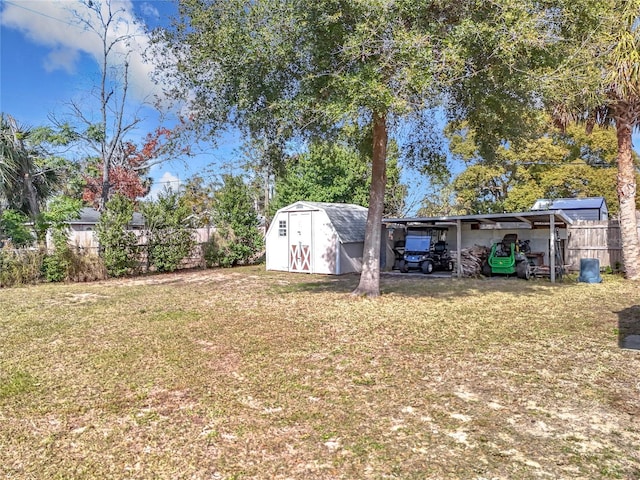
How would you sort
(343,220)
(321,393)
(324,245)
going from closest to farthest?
(321,393), (324,245), (343,220)

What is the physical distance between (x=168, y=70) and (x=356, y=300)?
550cm

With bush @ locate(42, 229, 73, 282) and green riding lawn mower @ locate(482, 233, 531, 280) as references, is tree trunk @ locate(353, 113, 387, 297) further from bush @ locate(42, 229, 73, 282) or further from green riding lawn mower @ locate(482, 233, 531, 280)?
bush @ locate(42, 229, 73, 282)

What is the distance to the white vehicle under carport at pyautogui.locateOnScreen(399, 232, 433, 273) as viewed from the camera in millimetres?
14602

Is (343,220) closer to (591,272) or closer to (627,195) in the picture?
(591,272)

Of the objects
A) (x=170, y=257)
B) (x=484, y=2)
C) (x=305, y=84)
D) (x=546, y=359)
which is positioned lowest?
(x=546, y=359)

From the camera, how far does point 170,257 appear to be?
14797 millimetres

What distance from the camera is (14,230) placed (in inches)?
496

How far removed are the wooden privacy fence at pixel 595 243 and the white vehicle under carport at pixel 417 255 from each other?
164 inches

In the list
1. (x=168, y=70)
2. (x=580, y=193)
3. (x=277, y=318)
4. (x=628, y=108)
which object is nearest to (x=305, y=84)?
(x=168, y=70)

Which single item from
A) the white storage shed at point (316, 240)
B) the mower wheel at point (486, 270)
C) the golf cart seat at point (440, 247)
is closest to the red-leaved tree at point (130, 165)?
the white storage shed at point (316, 240)

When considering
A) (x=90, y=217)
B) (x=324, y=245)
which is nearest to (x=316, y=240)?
(x=324, y=245)

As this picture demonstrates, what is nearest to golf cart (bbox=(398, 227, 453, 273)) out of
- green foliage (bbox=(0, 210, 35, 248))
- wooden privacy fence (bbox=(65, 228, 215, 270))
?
wooden privacy fence (bbox=(65, 228, 215, 270))

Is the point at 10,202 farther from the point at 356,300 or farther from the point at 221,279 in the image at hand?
the point at 356,300

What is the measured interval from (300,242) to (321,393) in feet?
37.9
